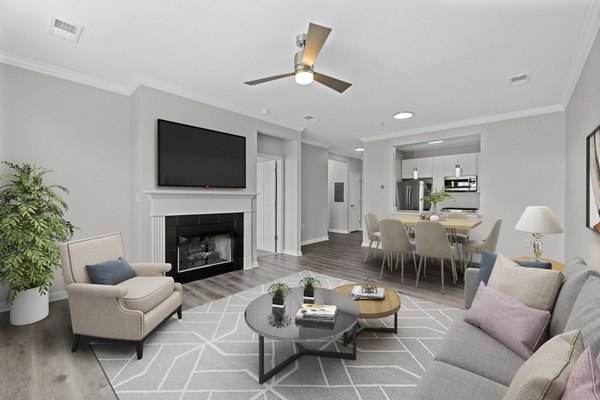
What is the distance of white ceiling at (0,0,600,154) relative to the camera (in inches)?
82.6

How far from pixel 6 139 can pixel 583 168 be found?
6.16 meters

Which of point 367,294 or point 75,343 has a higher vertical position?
point 367,294

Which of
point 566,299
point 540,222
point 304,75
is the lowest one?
point 566,299

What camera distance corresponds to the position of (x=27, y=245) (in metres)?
2.47

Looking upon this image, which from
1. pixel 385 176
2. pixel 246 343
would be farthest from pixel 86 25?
pixel 385 176

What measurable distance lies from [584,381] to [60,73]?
4.71 m

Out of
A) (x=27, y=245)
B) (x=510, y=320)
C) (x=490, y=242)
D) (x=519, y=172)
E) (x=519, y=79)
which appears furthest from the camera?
(x=519, y=172)

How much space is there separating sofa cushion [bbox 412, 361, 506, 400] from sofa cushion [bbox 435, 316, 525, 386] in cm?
7

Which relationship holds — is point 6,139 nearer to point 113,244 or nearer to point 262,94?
point 113,244

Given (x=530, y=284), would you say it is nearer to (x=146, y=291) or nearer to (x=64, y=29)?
(x=146, y=291)

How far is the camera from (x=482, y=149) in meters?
4.91

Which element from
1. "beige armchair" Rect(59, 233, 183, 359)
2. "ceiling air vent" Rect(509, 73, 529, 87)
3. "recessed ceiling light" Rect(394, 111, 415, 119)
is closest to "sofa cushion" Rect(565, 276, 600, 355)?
"beige armchair" Rect(59, 233, 183, 359)

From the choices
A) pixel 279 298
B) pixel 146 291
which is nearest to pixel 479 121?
pixel 279 298

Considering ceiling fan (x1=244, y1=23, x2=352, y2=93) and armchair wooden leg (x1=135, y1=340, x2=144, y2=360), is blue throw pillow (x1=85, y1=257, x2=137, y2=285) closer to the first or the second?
armchair wooden leg (x1=135, y1=340, x2=144, y2=360)
